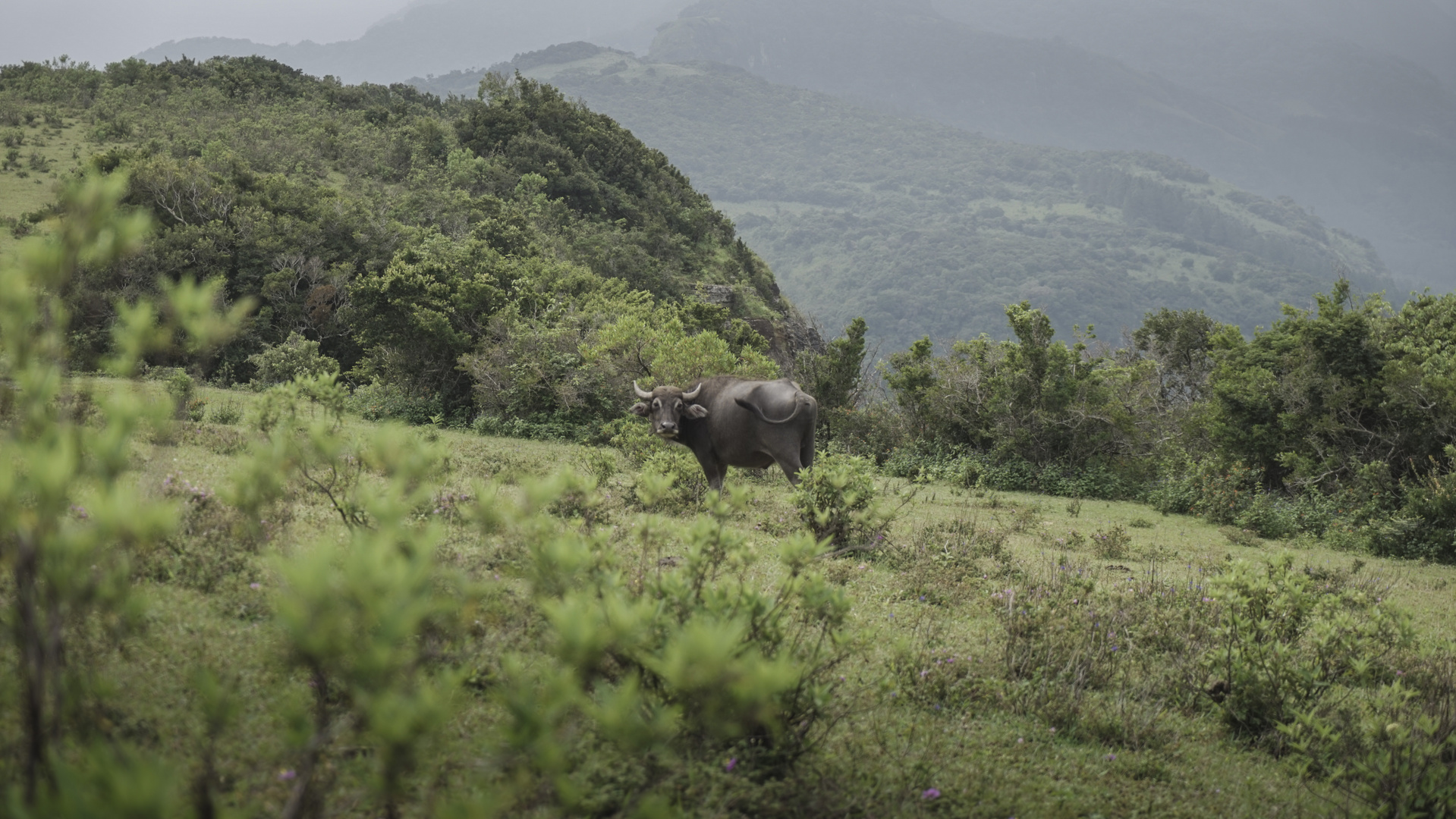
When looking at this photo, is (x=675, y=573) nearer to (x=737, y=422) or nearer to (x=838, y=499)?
(x=838, y=499)

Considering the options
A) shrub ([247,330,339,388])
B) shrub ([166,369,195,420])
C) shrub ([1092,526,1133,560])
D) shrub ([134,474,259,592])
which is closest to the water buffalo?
shrub ([1092,526,1133,560])

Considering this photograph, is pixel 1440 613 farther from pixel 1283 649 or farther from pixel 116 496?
pixel 116 496

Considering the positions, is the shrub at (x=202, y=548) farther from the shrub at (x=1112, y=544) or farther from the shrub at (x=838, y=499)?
the shrub at (x=1112, y=544)

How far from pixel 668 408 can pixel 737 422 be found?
0.95 m

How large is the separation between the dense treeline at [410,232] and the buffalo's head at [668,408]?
3501 mm

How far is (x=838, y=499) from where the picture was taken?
834cm

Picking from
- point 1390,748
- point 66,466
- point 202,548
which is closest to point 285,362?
point 202,548

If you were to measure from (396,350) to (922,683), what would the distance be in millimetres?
19904

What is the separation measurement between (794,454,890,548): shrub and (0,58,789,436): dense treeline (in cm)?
619

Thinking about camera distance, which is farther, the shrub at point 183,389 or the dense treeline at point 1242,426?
the dense treeline at point 1242,426

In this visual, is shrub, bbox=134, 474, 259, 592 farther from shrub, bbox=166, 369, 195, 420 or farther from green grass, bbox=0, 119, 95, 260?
green grass, bbox=0, 119, 95, 260

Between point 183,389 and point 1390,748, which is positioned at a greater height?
point 1390,748

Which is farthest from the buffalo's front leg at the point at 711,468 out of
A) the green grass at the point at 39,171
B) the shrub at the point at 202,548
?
the green grass at the point at 39,171

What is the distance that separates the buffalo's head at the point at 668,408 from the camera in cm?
1051
